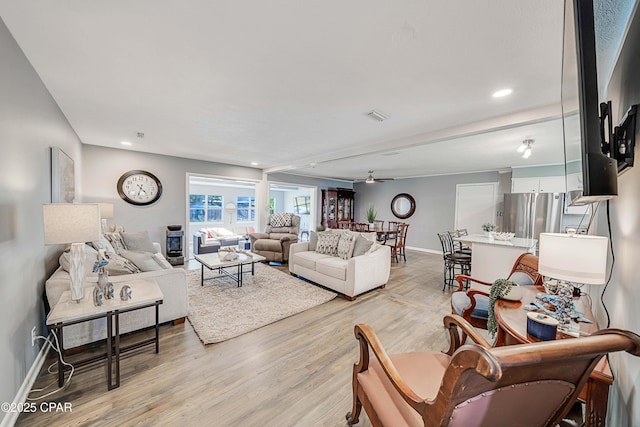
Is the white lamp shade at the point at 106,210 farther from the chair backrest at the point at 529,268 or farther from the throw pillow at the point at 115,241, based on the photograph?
the chair backrest at the point at 529,268

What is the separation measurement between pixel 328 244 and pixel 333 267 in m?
0.74

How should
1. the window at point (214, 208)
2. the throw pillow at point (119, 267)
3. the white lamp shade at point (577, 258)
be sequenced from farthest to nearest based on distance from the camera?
the window at point (214, 208) → the throw pillow at point (119, 267) → the white lamp shade at point (577, 258)

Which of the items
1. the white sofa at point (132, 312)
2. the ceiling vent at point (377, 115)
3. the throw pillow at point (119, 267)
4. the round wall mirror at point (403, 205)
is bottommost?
the white sofa at point (132, 312)

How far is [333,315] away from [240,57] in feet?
9.21

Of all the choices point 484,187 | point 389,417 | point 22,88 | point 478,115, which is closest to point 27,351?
point 22,88

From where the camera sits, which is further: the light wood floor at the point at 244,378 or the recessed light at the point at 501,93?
the recessed light at the point at 501,93

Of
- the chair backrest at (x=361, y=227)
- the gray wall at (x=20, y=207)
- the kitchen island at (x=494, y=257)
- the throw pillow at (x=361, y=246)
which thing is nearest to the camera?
the gray wall at (x=20, y=207)

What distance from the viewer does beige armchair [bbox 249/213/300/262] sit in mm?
5363

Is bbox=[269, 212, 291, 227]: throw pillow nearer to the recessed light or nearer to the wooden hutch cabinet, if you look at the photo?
the wooden hutch cabinet

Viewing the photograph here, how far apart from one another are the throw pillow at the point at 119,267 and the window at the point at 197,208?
22.3ft

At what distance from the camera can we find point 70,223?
5.42 feet

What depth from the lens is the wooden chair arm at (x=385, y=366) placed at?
92 centimetres

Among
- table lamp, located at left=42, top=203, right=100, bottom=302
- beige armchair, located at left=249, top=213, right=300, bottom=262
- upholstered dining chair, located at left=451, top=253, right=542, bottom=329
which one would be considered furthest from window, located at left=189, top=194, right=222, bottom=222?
upholstered dining chair, located at left=451, top=253, right=542, bottom=329

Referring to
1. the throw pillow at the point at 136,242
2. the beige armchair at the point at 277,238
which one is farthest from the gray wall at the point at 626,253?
the throw pillow at the point at 136,242
